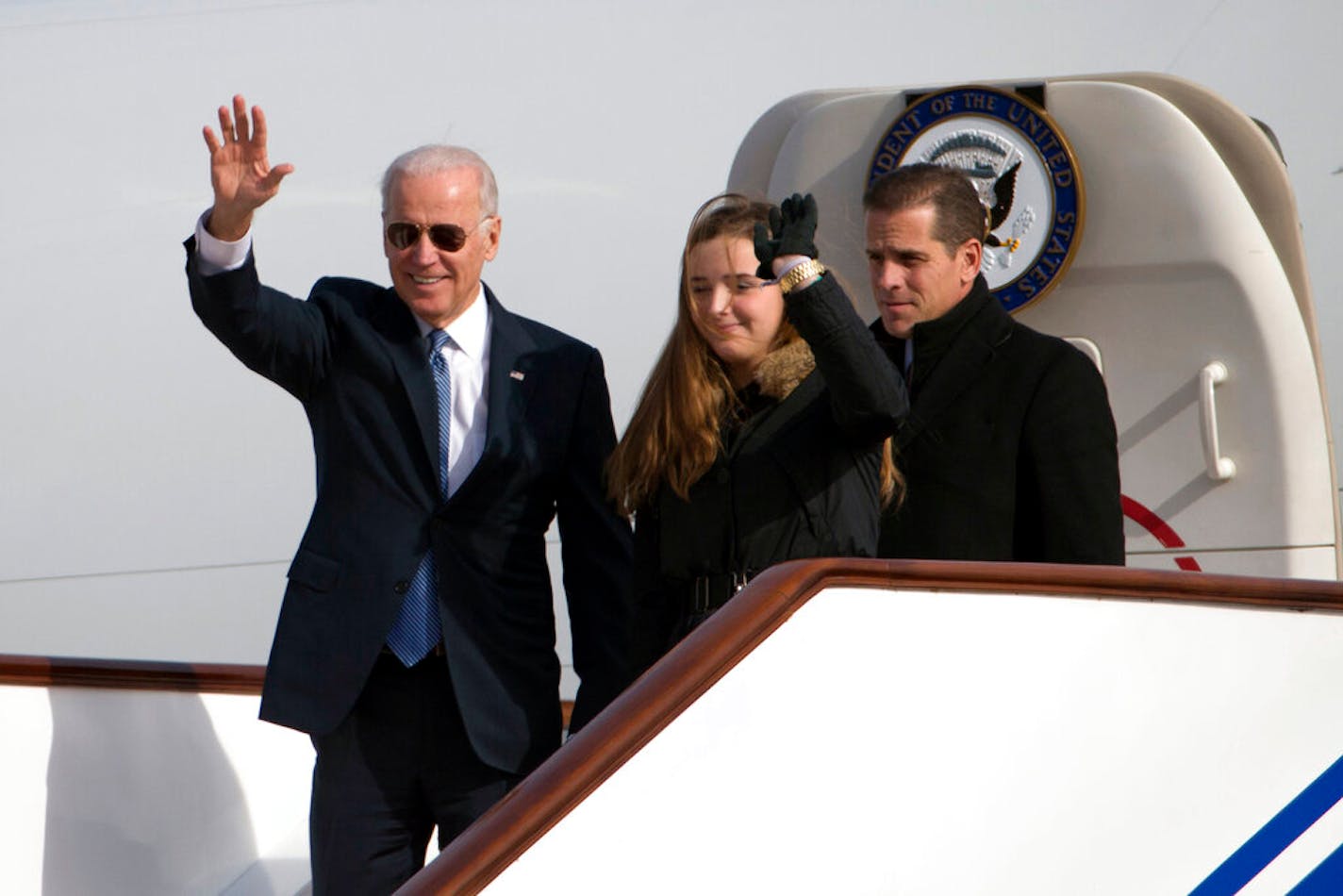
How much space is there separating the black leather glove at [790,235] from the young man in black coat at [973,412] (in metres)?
0.45

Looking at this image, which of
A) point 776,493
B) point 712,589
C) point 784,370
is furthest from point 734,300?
point 712,589

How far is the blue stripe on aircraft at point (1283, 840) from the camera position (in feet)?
7.19

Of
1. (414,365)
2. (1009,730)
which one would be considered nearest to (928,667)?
(1009,730)

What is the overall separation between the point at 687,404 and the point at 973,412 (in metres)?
0.49

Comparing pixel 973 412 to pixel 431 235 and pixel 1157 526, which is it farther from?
pixel 1157 526

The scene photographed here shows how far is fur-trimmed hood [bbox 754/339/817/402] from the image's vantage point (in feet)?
7.25

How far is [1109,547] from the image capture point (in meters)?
2.39

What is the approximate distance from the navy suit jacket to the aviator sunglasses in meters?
0.14

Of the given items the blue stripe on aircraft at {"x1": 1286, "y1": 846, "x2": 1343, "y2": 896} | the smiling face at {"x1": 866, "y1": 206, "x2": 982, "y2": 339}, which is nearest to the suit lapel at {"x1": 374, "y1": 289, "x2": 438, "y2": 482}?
the smiling face at {"x1": 866, "y1": 206, "x2": 982, "y2": 339}

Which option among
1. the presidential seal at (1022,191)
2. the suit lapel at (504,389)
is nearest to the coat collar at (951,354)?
the suit lapel at (504,389)

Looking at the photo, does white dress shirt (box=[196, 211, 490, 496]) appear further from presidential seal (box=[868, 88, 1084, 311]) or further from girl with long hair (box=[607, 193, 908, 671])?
presidential seal (box=[868, 88, 1084, 311])

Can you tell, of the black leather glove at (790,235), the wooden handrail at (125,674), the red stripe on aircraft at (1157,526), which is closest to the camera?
the black leather glove at (790,235)

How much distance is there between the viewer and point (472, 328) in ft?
8.09

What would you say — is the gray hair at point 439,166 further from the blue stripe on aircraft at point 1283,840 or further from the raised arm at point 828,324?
the blue stripe on aircraft at point 1283,840
